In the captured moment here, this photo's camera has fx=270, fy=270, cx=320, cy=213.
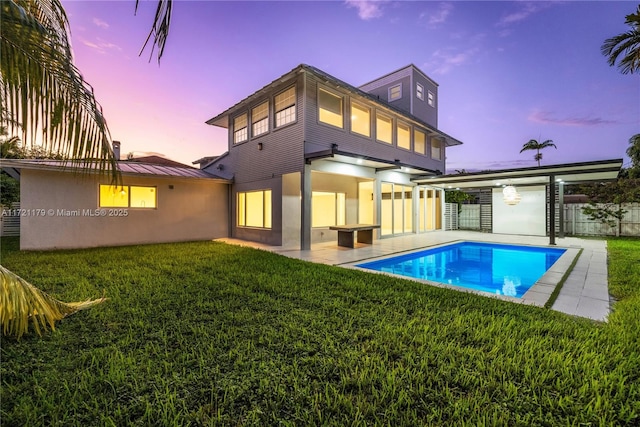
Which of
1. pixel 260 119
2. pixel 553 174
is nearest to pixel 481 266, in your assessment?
pixel 553 174

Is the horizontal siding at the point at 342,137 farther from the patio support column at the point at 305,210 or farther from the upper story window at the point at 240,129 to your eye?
the upper story window at the point at 240,129

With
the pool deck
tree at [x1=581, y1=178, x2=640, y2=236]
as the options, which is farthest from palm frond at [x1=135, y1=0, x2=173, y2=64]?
tree at [x1=581, y1=178, x2=640, y2=236]

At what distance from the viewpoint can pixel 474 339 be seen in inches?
109

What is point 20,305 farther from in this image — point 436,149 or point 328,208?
point 436,149

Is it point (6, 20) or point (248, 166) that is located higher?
point (248, 166)

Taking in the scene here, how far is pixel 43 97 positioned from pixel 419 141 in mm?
15150

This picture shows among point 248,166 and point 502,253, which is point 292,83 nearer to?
point 248,166

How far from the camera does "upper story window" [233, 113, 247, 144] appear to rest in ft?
38.9

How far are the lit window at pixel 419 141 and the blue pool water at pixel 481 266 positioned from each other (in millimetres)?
6063

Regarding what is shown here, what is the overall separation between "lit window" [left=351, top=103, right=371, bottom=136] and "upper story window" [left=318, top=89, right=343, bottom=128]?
766mm

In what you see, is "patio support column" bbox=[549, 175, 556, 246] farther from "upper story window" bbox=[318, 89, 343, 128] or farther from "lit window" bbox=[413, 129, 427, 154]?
"upper story window" bbox=[318, 89, 343, 128]

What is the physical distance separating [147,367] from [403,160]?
13106 millimetres

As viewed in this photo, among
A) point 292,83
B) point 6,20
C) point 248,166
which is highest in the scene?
point 292,83

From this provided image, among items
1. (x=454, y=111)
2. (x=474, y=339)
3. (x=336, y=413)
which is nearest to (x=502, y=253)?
(x=474, y=339)
